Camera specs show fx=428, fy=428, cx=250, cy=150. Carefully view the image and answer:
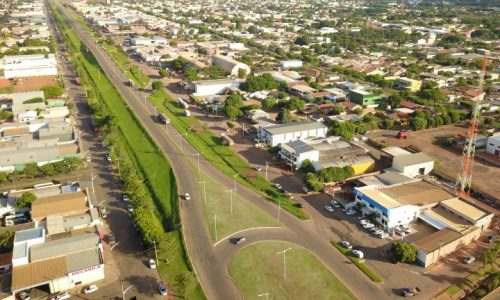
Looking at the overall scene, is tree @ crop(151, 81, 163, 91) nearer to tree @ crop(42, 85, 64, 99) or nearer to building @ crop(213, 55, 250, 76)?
tree @ crop(42, 85, 64, 99)

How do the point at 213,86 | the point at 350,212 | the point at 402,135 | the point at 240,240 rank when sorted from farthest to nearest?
the point at 213,86 → the point at 402,135 → the point at 350,212 → the point at 240,240

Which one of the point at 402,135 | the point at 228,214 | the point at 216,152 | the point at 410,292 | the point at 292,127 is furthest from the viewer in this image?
the point at 402,135

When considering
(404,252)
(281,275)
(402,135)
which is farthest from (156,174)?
(402,135)

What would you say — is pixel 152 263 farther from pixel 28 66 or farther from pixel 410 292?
pixel 28 66

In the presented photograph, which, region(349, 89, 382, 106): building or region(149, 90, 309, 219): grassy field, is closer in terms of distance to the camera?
region(149, 90, 309, 219): grassy field

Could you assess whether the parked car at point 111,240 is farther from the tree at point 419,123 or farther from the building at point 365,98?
the building at point 365,98

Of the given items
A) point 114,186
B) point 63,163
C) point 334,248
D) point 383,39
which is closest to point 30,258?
point 114,186

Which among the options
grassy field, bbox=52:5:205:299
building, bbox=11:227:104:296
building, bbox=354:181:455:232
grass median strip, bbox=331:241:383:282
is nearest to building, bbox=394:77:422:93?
building, bbox=354:181:455:232

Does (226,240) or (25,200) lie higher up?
(25,200)
